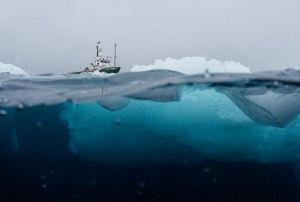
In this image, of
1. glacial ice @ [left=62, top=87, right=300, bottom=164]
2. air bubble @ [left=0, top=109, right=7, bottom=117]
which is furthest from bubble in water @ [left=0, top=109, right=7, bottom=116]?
glacial ice @ [left=62, top=87, right=300, bottom=164]

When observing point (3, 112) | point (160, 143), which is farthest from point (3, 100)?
point (160, 143)

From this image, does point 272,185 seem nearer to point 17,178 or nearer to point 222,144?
point 222,144

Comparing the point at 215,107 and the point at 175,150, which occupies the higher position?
the point at 215,107

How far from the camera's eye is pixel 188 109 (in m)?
5.13

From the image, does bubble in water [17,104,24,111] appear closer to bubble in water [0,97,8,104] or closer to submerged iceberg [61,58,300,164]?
bubble in water [0,97,8,104]

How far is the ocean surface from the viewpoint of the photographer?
5.03m

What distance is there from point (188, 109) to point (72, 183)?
117cm

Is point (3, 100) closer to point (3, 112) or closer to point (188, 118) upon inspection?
point (3, 112)

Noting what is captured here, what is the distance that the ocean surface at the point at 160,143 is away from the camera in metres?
5.03

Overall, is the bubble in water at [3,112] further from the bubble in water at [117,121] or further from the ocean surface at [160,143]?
the bubble in water at [117,121]

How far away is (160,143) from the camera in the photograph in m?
5.09

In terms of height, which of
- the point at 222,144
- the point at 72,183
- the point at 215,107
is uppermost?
the point at 215,107

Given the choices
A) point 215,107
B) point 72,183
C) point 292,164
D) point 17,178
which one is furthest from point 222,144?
point 17,178

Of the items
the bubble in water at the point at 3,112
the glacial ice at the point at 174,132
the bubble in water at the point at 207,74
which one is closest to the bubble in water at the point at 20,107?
the bubble in water at the point at 3,112
